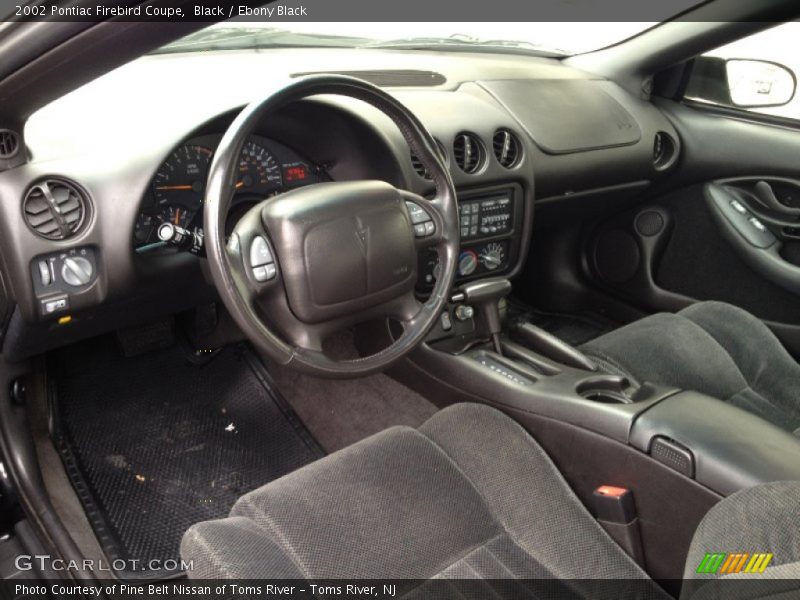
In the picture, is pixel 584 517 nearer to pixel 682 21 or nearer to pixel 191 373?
pixel 191 373

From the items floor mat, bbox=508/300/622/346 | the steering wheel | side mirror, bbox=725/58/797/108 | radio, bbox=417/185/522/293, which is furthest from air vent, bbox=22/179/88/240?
side mirror, bbox=725/58/797/108

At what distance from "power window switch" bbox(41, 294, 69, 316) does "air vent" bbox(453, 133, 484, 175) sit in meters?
1.00

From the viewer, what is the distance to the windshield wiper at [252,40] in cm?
187

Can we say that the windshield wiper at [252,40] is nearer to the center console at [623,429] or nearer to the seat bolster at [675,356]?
the center console at [623,429]

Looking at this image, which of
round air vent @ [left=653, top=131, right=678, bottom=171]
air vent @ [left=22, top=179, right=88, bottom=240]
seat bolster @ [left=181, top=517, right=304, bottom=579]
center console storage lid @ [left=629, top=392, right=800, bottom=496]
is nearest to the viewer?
seat bolster @ [left=181, top=517, right=304, bottom=579]

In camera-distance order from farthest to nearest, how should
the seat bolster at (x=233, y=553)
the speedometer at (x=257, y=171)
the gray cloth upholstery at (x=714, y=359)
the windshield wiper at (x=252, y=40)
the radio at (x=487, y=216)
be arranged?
the radio at (x=487, y=216) → the windshield wiper at (x=252, y=40) → the gray cloth upholstery at (x=714, y=359) → the speedometer at (x=257, y=171) → the seat bolster at (x=233, y=553)

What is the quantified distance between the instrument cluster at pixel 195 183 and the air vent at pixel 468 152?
47 centimetres

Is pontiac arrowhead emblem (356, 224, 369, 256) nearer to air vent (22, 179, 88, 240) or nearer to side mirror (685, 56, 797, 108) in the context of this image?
air vent (22, 179, 88, 240)

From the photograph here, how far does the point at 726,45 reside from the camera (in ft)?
7.59

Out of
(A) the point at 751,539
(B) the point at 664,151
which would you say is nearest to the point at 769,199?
(B) the point at 664,151

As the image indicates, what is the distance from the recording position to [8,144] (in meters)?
1.31

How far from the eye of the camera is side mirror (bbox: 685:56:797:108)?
2.43 m

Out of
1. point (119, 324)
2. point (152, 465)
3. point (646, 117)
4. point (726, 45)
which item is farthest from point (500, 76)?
point (152, 465)

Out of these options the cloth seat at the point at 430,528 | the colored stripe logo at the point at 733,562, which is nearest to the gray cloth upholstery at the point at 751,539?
the colored stripe logo at the point at 733,562
